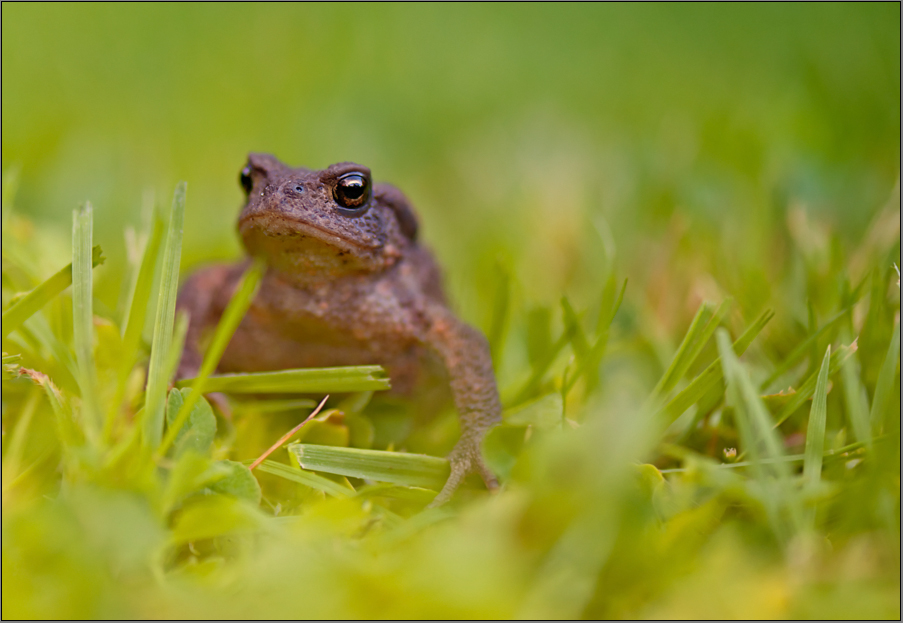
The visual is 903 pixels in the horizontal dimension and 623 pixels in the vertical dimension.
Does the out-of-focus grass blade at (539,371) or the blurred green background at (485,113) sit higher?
the blurred green background at (485,113)

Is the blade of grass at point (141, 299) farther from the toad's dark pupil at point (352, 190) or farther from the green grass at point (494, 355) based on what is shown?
the toad's dark pupil at point (352, 190)

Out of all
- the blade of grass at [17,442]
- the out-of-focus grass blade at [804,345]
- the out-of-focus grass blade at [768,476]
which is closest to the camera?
the out-of-focus grass blade at [768,476]

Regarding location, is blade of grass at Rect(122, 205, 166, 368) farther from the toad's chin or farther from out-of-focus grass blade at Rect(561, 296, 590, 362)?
out-of-focus grass blade at Rect(561, 296, 590, 362)

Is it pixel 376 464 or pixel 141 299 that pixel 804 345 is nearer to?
pixel 376 464

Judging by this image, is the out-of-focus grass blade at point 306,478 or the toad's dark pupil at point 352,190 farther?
the toad's dark pupil at point 352,190

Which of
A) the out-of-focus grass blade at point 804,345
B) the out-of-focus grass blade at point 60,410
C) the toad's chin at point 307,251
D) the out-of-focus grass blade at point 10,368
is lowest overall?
the out-of-focus grass blade at point 60,410

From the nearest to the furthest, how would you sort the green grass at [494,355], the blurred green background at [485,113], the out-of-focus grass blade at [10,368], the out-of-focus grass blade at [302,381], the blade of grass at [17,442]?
the green grass at [494,355], the blade of grass at [17,442], the out-of-focus grass blade at [10,368], the out-of-focus grass blade at [302,381], the blurred green background at [485,113]

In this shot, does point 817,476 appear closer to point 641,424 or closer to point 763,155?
point 641,424

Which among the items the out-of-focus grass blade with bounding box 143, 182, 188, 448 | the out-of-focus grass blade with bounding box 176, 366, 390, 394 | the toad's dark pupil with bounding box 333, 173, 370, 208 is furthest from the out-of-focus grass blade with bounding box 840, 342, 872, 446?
the out-of-focus grass blade with bounding box 143, 182, 188, 448

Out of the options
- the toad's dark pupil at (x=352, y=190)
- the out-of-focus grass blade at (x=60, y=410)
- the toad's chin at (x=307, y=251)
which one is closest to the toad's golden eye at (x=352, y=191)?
the toad's dark pupil at (x=352, y=190)
